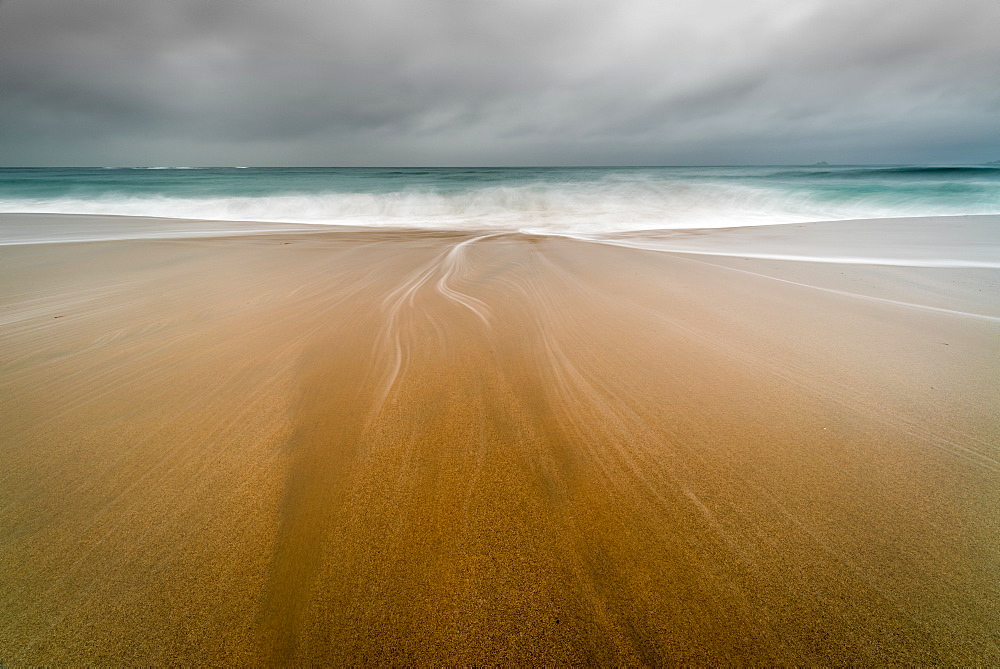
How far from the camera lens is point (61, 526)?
1.10 m

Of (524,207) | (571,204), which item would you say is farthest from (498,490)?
(571,204)

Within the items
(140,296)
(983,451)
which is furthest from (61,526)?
(983,451)

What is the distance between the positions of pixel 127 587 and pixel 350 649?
1.94 ft

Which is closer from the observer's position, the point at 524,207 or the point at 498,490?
the point at 498,490

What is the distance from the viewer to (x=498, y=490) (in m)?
1.25

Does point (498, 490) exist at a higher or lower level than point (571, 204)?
lower

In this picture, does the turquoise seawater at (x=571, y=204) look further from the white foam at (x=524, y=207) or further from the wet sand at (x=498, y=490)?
the wet sand at (x=498, y=490)

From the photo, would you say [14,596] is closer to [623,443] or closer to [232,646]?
[232,646]

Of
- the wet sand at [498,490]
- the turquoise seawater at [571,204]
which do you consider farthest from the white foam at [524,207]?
the wet sand at [498,490]

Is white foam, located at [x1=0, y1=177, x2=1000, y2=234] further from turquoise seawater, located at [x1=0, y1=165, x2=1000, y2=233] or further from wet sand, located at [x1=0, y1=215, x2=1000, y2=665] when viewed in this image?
wet sand, located at [x1=0, y1=215, x2=1000, y2=665]

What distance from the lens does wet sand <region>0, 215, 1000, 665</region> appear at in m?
0.87

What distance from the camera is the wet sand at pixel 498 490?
872mm

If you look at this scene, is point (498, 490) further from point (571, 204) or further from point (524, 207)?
point (571, 204)

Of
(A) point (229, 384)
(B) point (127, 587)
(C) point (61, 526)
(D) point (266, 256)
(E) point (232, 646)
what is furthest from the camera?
(D) point (266, 256)
